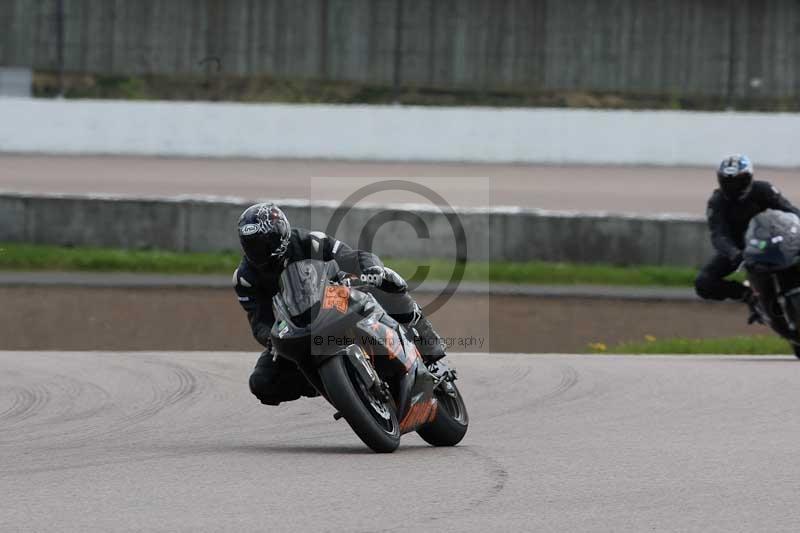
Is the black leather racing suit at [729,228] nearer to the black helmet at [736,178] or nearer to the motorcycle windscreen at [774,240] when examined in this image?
the black helmet at [736,178]

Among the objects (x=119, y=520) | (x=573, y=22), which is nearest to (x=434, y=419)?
(x=119, y=520)

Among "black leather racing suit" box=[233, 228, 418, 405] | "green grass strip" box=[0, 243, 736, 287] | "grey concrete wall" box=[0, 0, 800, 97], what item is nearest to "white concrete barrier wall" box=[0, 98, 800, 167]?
"grey concrete wall" box=[0, 0, 800, 97]

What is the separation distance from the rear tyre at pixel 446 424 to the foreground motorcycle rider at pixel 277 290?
21cm

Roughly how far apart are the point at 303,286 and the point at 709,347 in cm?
767

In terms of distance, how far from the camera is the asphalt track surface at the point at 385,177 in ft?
76.3

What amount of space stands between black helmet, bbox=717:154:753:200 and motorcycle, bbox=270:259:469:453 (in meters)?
4.95

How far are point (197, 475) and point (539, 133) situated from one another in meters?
21.7

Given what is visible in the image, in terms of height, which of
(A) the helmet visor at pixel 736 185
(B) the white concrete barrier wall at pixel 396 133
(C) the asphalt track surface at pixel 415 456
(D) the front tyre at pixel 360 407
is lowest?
(C) the asphalt track surface at pixel 415 456

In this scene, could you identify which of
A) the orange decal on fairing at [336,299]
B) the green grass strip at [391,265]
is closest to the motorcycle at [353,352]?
the orange decal on fairing at [336,299]

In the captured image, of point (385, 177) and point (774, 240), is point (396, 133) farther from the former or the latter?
point (774, 240)

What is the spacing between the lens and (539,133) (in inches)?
1075

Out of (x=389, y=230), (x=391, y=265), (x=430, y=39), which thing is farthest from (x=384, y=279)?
(x=430, y=39)

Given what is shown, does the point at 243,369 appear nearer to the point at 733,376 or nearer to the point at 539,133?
the point at 733,376

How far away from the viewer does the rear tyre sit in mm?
7094
